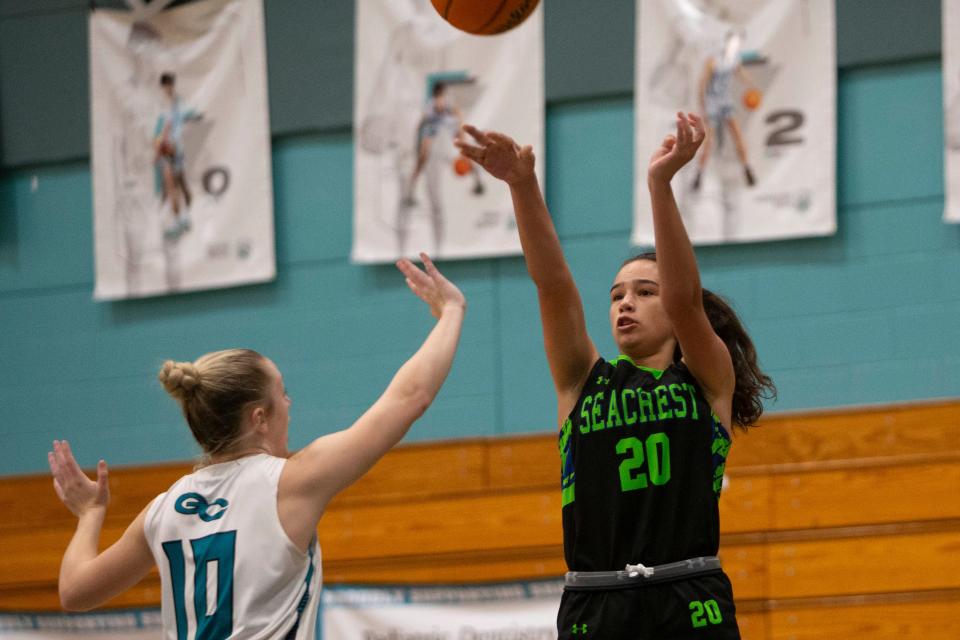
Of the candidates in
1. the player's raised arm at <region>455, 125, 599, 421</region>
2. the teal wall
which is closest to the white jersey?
the player's raised arm at <region>455, 125, 599, 421</region>

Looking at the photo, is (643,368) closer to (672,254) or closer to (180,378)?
(672,254)

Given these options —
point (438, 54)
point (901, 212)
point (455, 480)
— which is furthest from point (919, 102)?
point (455, 480)

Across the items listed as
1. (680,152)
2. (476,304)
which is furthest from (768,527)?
(680,152)

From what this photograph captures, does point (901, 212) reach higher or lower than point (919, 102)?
lower

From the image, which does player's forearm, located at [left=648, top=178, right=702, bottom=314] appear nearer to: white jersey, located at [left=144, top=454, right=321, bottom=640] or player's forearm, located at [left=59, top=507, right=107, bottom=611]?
white jersey, located at [left=144, top=454, right=321, bottom=640]

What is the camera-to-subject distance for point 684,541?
2.92m

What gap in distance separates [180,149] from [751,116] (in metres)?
3.61

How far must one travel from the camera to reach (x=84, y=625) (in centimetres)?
582

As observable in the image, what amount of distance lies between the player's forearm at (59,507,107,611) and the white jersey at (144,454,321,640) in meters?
0.20

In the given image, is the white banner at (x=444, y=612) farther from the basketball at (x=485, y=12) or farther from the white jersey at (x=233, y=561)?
the white jersey at (x=233, y=561)

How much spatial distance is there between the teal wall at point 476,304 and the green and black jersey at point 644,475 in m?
3.81

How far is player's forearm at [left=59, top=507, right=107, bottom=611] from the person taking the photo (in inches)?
111

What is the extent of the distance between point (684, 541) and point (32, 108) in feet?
21.9

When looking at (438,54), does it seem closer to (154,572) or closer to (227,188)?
(227,188)
